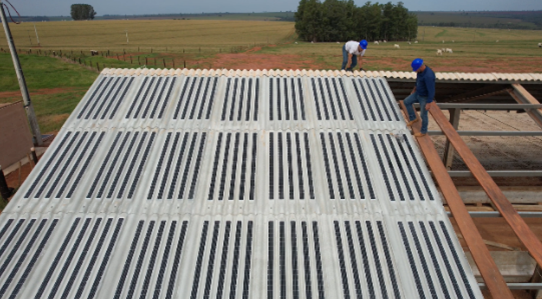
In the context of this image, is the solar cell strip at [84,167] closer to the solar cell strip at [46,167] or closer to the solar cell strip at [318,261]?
the solar cell strip at [46,167]

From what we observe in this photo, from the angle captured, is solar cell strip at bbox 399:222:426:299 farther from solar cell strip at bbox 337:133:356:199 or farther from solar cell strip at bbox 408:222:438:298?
solar cell strip at bbox 337:133:356:199

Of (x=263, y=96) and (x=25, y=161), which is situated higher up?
(x=263, y=96)

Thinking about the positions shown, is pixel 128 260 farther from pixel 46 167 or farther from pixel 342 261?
pixel 342 261

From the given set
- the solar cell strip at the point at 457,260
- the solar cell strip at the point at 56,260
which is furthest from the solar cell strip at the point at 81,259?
the solar cell strip at the point at 457,260

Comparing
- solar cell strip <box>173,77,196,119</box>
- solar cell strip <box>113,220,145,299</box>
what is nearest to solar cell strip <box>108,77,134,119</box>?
solar cell strip <box>173,77,196,119</box>

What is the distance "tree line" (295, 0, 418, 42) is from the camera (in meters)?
92.9

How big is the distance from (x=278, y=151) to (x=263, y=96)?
2.32m

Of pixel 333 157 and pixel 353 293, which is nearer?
pixel 353 293

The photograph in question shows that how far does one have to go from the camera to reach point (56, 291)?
494cm

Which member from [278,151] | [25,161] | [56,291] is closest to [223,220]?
[278,151]

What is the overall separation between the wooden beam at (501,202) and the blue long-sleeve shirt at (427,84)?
1005 mm

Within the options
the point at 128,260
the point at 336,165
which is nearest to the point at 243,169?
the point at 336,165

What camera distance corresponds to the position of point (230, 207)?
6.14m

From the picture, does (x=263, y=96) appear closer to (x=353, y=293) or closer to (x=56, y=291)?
(x=353, y=293)
